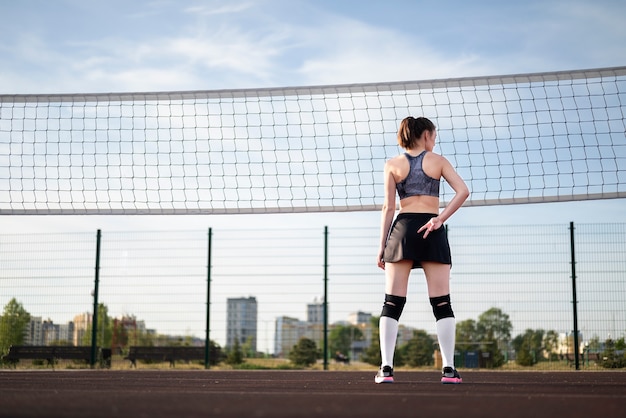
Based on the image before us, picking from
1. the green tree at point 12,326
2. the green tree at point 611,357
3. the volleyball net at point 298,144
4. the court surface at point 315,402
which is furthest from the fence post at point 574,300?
the green tree at point 12,326

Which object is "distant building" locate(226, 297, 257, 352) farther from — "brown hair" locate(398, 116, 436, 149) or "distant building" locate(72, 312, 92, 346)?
"brown hair" locate(398, 116, 436, 149)

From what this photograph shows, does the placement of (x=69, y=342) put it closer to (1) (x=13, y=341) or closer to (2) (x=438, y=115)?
(1) (x=13, y=341)

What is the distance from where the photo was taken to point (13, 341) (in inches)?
540

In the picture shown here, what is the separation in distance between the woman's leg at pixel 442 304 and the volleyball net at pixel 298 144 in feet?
13.2

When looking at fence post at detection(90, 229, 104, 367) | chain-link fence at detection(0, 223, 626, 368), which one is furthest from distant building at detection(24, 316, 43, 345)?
fence post at detection(90, 229, 104, 367)

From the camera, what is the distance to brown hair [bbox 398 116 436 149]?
627 cm

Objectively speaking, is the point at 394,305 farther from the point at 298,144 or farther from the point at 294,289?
the point at 294,289

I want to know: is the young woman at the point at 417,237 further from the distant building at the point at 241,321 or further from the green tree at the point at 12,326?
the green tree at the point at 12,326

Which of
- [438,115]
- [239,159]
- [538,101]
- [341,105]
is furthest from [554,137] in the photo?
[239,159]

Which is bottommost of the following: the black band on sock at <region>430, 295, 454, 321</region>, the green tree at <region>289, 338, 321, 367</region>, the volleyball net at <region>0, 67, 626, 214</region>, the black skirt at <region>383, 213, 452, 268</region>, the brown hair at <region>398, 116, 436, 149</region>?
the green tree at <region>289, 338, 321, 367</region>

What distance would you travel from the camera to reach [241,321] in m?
13.8

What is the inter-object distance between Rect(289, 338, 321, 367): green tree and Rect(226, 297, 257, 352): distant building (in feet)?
2.46

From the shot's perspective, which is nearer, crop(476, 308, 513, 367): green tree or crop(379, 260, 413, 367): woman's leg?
crop(379, 260, 413, 367): woman's leg

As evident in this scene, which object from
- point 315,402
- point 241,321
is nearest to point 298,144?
point 241,321
